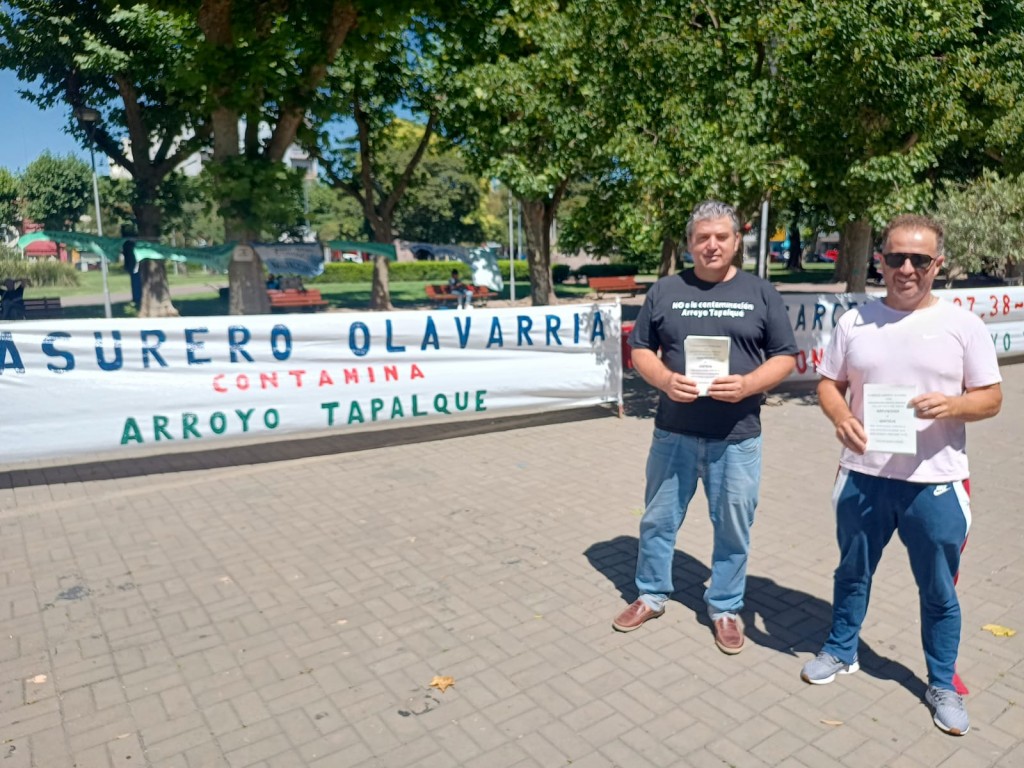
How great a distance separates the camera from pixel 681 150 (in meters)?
8.39

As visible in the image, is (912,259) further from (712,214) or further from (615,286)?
(615,286)

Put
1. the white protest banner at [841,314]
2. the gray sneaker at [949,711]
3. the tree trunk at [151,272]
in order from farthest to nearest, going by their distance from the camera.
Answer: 1. the tree trunk at [151,272]
2. the white protest banner at [841,314]
3. the gray sneaker at [949,711]

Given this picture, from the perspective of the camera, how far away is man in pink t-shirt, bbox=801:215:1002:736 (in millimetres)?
3107

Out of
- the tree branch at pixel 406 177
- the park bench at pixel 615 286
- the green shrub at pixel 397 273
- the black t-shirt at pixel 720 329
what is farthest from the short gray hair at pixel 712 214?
the green shrub at pixel 397 273

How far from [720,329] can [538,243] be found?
52.8 feet

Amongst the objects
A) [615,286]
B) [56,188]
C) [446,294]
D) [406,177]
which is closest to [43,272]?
[56,188]

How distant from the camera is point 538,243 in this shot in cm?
1950

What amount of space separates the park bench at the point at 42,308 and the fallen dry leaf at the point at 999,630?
27.2 meters

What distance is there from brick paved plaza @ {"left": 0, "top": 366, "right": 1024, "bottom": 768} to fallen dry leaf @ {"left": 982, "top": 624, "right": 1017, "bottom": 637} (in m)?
0.04

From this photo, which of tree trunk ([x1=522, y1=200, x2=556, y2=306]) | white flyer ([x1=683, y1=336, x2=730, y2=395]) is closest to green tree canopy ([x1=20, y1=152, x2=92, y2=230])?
tree trunk ([x1=522, y1=200, x2=556, y2=306])

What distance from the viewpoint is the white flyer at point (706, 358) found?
3660 mm

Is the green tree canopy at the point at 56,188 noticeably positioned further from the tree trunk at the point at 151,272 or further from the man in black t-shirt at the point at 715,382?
the man in black t-shirt at the point at 715,382

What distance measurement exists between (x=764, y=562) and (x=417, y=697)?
2.54m

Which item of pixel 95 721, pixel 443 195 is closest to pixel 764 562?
pixel 95 721
